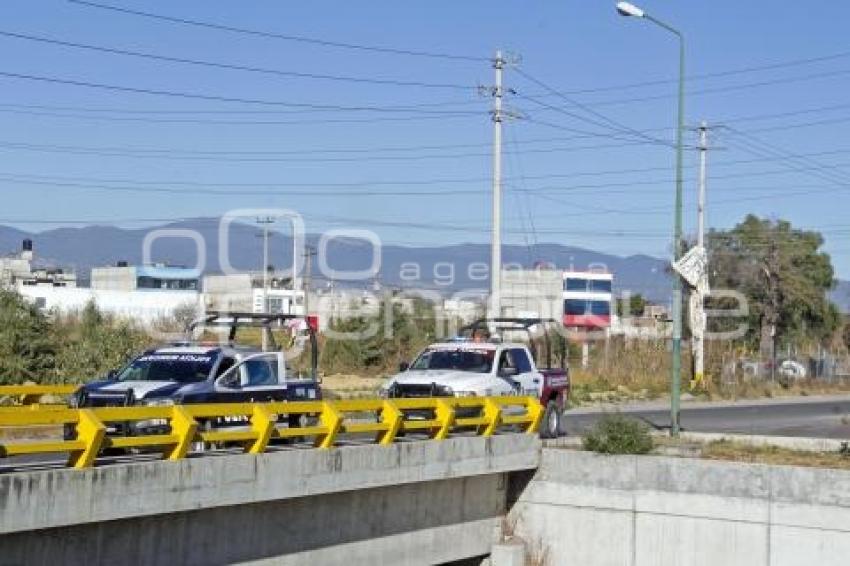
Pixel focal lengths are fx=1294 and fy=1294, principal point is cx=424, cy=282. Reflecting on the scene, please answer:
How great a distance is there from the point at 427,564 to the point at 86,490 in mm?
7216

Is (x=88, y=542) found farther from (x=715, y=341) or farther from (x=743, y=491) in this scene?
(x=715, y=341)

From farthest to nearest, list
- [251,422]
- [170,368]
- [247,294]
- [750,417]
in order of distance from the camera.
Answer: [247,294], [750,417], [170,368], [251,422]

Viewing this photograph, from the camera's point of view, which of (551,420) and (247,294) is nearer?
(551,420)

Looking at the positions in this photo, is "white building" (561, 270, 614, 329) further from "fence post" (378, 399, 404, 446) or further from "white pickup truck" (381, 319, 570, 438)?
"fence post" (378, 399, 404, 446)

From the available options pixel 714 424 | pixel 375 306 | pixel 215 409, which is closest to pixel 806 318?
pixel 375 306

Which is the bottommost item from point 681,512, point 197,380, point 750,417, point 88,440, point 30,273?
point 681,512

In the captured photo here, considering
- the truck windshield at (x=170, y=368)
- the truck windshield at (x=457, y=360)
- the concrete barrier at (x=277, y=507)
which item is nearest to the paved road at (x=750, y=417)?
the truck windshield at (x=457, y=360)

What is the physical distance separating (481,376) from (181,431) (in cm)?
1072

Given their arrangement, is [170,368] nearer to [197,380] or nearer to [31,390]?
[197,380]

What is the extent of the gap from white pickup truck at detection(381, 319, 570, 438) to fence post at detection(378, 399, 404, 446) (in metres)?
5.08

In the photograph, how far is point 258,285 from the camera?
153 metres

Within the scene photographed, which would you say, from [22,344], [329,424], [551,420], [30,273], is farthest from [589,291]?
[329,424]

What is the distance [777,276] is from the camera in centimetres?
8362

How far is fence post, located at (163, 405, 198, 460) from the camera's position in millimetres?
13570
